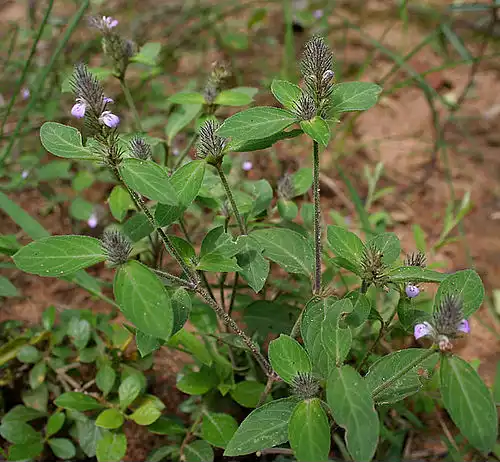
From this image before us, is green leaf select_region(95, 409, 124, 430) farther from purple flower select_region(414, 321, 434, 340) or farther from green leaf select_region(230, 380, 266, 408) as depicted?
purple flower select_region(414, 321, 434, 340)

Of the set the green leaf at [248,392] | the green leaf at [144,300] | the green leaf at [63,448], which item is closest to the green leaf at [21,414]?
the green leaf at [63,448]

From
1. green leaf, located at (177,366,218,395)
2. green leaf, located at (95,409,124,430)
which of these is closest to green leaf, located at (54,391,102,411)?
green leaf, located at (95,409,124,430)

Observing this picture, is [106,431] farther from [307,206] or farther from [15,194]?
[15,194]

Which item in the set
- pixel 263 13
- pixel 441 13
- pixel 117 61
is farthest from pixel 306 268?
pixel 441 13

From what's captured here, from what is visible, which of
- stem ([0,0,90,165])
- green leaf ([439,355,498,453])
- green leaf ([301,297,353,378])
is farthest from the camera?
stem ([0,0,90,165])

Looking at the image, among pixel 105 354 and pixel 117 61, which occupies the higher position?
pixel 117 61
